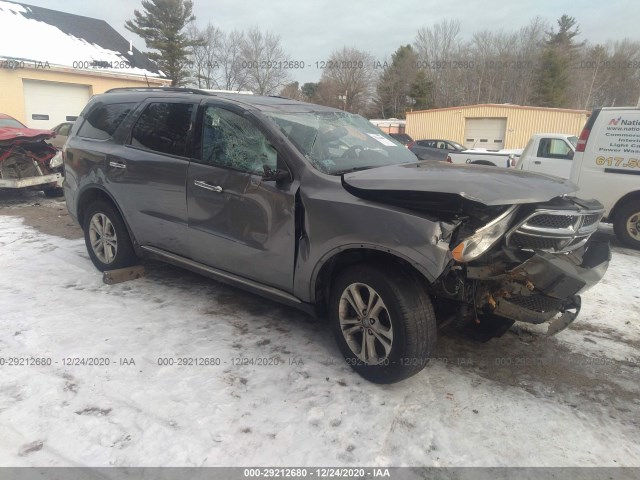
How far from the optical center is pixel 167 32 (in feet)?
108

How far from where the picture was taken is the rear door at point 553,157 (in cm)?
1024

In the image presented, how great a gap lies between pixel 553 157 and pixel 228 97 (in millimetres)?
9089

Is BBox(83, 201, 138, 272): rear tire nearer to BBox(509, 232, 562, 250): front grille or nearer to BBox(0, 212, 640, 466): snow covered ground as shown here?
BBox(0, 212, 640, 466): snow covered ground

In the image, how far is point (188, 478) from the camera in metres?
2.19

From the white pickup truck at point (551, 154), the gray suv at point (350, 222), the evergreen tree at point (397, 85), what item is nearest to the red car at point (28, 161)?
the gray suv at point (350, 222)

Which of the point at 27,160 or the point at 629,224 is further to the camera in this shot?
the point at 27,160

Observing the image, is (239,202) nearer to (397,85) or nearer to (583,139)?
(583,139)

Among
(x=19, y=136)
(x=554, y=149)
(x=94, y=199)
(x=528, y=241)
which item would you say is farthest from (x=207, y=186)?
(x=554, y=149)

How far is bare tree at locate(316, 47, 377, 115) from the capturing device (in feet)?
157

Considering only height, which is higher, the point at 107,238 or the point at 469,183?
the point at 469,183

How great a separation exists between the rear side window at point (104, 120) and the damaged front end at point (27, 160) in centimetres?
467

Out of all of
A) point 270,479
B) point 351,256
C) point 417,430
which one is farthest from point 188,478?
point 351,256

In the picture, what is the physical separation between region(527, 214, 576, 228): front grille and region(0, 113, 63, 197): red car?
891 cm

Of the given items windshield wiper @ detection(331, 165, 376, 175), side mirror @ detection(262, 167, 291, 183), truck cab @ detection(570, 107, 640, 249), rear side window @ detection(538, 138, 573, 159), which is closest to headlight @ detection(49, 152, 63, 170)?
side mirror @ detection(262, 167, 291, 183)
